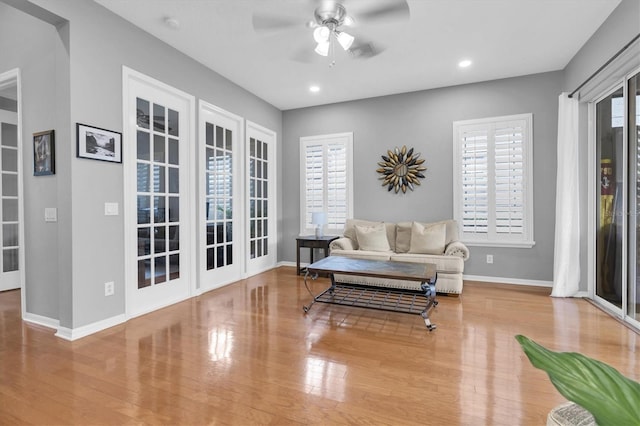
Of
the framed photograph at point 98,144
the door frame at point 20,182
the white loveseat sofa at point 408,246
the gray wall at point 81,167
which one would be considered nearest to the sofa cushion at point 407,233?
the white loveseat sofa at point 408,246

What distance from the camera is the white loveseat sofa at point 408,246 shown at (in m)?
3.92

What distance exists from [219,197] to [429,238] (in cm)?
305

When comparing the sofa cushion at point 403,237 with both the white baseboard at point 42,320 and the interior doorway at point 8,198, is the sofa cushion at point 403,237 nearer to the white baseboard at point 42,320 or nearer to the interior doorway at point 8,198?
the white baseboard at point 42,320

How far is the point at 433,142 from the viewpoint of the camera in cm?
486

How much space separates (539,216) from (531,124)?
1.30 m

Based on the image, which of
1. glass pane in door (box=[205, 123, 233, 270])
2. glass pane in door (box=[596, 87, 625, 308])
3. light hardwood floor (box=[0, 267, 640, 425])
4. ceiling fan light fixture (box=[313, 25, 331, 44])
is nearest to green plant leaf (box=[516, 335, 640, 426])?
light hardwood floor (box=[0, 267, 640, 425])

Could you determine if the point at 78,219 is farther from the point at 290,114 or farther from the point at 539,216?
the point at 539,216

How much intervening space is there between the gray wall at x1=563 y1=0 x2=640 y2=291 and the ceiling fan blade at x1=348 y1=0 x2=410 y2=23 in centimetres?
203

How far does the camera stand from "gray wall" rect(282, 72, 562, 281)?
429 cm

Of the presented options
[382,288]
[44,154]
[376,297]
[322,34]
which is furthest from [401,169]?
[44,154]

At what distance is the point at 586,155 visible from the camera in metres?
3.72

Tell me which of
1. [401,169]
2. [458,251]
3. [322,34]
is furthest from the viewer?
[401,169]

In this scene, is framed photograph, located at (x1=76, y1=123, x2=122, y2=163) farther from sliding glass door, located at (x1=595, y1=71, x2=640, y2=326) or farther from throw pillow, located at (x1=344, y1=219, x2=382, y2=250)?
sliding glass door, located at (x1=595, y1=71, x2=640, y2=326)

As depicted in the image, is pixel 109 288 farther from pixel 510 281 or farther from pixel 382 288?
pixel 510 281
